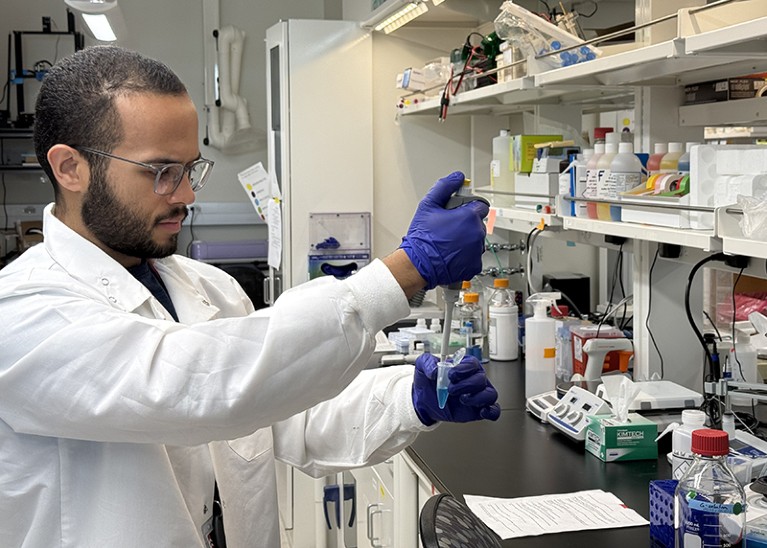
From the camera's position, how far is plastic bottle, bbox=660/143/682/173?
208 centimetres

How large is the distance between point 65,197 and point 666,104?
5.27 ft

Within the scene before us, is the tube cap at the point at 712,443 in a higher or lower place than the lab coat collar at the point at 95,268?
lower

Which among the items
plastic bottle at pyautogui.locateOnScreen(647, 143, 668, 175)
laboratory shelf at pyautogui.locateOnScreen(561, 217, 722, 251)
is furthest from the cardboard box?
laboratory shelf at pyautogui.locateOnScreen(561, 217, 722, 251)

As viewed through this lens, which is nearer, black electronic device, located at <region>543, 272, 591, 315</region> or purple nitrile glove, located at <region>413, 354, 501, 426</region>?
purple nitrile glove, located at <region>413, 354, 501, 426</region>

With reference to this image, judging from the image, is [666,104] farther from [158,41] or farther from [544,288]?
[158,41]

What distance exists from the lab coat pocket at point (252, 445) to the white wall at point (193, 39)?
4.57 metres

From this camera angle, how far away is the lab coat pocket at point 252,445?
1655mm

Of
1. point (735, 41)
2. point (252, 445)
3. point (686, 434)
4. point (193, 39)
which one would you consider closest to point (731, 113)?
point (735, 41)

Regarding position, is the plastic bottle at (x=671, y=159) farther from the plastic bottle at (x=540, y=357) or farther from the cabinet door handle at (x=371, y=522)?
the cabinet door handle at (x=371, y=522)

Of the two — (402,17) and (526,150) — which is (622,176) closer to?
(526,150)

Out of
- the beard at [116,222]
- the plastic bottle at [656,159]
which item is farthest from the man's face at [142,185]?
the plastic bottle at [656,159]

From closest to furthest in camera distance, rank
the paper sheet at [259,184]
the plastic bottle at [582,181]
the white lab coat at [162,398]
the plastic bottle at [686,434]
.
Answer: the white lab coat at [162,398] → the plastic bottle at [686,434] → the plastic bottle at [582,181] → the paper sheet at [259,184]

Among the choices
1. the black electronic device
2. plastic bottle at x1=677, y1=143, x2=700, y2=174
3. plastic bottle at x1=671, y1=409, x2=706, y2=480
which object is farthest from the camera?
the black electronic device

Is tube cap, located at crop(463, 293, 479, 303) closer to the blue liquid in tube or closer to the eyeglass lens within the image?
the blue liquid in tube
